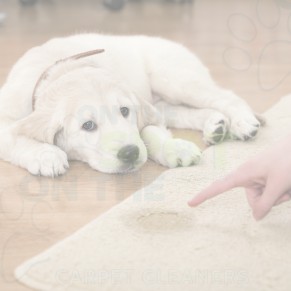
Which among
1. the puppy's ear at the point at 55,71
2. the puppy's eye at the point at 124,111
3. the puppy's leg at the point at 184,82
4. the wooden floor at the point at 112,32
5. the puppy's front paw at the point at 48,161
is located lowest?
the wooden floor at the point at 112,32

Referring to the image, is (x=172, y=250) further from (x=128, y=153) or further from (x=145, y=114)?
(x=145, y=114)

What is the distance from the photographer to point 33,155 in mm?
1875

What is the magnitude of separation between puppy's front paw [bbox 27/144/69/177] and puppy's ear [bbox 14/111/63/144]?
1.5 inches

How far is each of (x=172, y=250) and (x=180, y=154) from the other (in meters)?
0.55

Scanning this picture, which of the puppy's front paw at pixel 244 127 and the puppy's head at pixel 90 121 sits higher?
the puppy's head at pixel 90 121

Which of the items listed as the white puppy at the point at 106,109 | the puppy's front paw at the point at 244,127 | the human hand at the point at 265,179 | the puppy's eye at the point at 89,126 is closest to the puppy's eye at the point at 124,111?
the white puppy at the point at 106,109

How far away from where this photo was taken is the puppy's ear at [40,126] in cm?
187

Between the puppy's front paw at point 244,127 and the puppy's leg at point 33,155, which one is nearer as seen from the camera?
the puppy's leg at point 33,155

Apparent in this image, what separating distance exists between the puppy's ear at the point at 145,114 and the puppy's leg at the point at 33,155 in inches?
10.8

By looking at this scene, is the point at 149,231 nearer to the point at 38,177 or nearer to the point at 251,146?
the point at 38,177

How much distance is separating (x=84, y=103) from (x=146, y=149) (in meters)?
0.24

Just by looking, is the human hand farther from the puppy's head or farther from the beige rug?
the puppy's head

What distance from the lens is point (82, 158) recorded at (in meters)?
1.93

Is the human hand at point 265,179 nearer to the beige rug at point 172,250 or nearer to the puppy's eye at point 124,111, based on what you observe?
the beige rug at point 172,250
